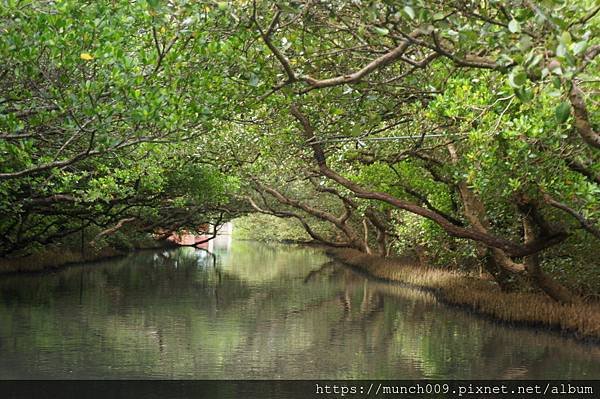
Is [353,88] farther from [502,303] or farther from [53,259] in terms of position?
[53,259]

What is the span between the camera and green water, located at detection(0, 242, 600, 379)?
12.6 meters

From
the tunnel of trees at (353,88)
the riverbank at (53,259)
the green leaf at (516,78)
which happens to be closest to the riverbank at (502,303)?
the tunnel of trees at (353,88)

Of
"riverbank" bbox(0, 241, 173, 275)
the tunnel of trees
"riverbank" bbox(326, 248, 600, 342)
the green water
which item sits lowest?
the green water

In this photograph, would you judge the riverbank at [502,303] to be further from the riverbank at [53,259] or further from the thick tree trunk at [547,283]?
the riverbank at [53,259]

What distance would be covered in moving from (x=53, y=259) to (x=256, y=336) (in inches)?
770

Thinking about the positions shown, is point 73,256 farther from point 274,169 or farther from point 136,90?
point 136,90

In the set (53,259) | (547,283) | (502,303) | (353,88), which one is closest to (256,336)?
(502,303)

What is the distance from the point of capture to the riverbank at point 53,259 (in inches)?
1135

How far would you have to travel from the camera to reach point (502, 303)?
1927 centimetres

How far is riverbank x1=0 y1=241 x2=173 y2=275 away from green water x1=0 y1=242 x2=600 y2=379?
207cm

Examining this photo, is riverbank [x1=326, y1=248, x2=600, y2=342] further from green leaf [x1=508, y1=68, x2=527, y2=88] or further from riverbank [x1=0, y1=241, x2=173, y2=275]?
riverbank [x1=0, y1=241, x2=173, y2=275]

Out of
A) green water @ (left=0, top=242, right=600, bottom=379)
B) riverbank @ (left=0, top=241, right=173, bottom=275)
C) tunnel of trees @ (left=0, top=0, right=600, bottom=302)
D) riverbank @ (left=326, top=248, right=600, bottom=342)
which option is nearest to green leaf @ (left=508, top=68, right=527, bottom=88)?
tunnel of trees @ (left=0, top=0, right=600, bottom=302)

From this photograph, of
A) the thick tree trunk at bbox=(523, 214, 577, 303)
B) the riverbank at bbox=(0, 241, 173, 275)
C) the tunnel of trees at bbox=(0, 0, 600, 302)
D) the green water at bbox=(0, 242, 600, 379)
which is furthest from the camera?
the riverbank at bbox=(0, 241, 173, 275)

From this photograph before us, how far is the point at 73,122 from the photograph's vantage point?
1003cm
